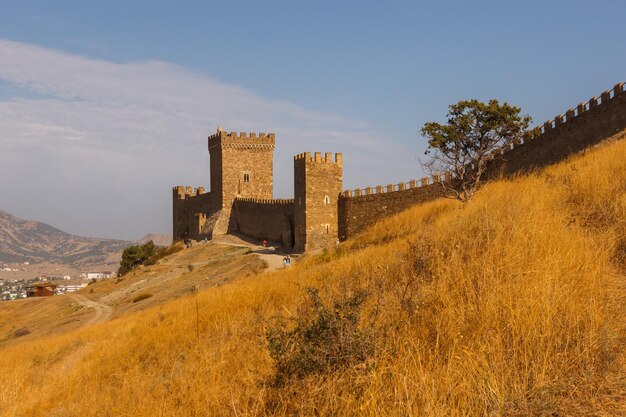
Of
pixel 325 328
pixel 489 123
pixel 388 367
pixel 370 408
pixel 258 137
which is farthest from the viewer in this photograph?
pixel 258 137

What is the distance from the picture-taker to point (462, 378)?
4.62m

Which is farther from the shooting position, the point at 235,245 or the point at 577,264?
the point at 235,245

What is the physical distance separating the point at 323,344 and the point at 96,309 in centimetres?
3356

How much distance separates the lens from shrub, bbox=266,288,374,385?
5.38m

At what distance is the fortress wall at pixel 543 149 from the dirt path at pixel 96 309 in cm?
1555

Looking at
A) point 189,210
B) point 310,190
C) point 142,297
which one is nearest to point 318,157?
point 310,190

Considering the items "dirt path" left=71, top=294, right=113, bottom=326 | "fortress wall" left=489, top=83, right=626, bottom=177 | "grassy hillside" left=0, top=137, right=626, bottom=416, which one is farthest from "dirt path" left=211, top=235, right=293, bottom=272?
A: "grassy hillside" left=0, top=137, right=626, bottom=416

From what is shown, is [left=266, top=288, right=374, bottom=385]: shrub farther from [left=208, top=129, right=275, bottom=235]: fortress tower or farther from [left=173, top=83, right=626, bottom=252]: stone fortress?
[left=208, top=129, right=275, bottom=235]: fortress tower

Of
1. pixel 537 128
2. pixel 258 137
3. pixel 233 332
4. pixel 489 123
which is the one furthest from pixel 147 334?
pixel 258 137

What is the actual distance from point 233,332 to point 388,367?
371 centimetres

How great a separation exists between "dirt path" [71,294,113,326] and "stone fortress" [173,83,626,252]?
12652 mm

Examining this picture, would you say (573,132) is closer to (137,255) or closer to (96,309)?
(96,309)

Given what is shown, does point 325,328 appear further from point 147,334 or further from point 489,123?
point 489,123

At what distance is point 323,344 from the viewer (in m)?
5.60
